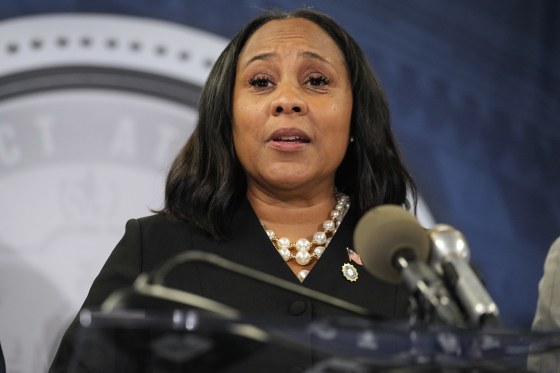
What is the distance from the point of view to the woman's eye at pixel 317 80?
2254mm

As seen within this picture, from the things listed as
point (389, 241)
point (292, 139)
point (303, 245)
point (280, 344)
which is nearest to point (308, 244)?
point (303, 245)

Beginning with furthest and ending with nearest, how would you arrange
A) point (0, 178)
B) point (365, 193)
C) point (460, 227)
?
1. point (460, 227)
2. point (0, 178)
3. point (365, 193)

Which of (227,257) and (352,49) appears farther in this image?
(352,49)

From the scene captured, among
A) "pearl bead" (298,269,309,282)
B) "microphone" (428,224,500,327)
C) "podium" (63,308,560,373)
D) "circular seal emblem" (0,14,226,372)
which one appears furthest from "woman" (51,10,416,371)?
"podium" (63,308,560,373)

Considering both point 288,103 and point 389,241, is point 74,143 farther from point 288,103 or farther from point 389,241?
point 389,241

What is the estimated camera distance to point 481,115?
2.98 meters

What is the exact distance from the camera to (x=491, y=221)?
2.97 m

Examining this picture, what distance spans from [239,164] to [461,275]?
1048mm

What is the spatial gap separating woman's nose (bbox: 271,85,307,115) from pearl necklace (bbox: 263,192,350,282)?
0.87 ft

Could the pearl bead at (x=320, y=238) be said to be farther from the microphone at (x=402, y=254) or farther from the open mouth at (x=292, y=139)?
the microphone at (x=402, y=254)

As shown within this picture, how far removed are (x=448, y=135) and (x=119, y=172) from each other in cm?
95

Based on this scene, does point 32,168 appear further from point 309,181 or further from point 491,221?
point 491,221


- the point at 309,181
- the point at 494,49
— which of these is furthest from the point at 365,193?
the point at 494,49

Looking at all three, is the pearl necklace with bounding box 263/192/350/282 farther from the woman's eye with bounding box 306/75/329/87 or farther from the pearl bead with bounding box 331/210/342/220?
the woman's eye with bounding box 306/75/329/87
